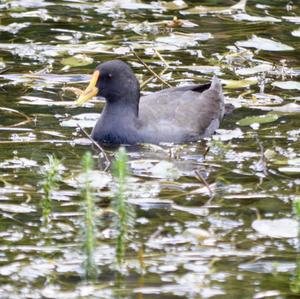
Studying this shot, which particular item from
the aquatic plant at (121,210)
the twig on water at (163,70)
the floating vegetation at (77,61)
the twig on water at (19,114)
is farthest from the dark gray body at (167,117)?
the aquatic plant at (121,210)

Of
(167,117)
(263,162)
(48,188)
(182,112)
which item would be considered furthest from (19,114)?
(48,188)

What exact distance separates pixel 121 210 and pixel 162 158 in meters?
Result: 2.70

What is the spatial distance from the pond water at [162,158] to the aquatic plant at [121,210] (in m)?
0.09

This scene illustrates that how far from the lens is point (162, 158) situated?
948cm

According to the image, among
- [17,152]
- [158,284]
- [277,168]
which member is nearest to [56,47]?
[17,152]

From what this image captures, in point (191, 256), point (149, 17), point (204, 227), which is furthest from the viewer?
point (149, 17)

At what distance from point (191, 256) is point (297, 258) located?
60 cm

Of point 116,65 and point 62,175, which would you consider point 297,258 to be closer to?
point 62,175

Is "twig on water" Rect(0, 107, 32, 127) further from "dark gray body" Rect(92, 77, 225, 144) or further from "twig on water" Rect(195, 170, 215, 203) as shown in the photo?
"twig on water" Rect(195, 170, 215, 203)

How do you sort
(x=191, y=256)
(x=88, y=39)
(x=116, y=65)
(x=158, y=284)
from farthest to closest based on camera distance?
(x=88, y=39) < (x=116, y=65) < (x=191, y=256) < (x=158, y=284)

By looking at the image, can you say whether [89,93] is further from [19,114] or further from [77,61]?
[77,61]

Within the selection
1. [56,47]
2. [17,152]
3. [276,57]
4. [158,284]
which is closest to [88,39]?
[56,47]

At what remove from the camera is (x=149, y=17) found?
14.0 meters

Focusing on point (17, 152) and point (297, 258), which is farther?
point (17, 152)
